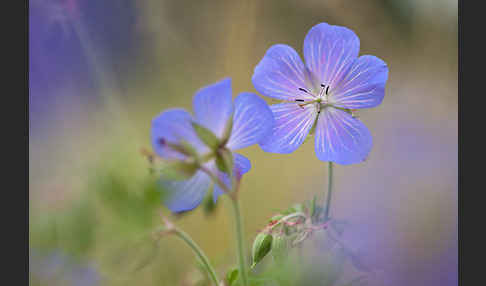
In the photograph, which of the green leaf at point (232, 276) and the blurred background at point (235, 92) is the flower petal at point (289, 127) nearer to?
the green leaf at point (232, 276)

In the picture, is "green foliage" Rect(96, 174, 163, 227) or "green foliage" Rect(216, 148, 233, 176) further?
"green foliage" Rect(96, 174, 163, 227)

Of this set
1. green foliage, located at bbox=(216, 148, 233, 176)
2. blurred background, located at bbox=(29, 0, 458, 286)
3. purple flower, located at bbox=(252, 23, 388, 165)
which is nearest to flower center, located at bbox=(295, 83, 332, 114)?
purple flower, located at bbox=(252, 23, 388, 165)

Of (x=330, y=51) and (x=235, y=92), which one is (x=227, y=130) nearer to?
(x=330, y=51)

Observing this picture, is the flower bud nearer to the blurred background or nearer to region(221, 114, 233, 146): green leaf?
region(221, 114, 233, 146): green leaf

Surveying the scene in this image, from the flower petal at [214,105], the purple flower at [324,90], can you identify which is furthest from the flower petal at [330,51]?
the flower petal at [214,105]

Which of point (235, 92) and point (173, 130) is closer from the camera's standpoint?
point (173, 130)

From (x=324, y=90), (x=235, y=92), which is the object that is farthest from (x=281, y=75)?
(x=235, y=92)

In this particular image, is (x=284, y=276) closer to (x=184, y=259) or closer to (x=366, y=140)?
(x=366, y=140)
